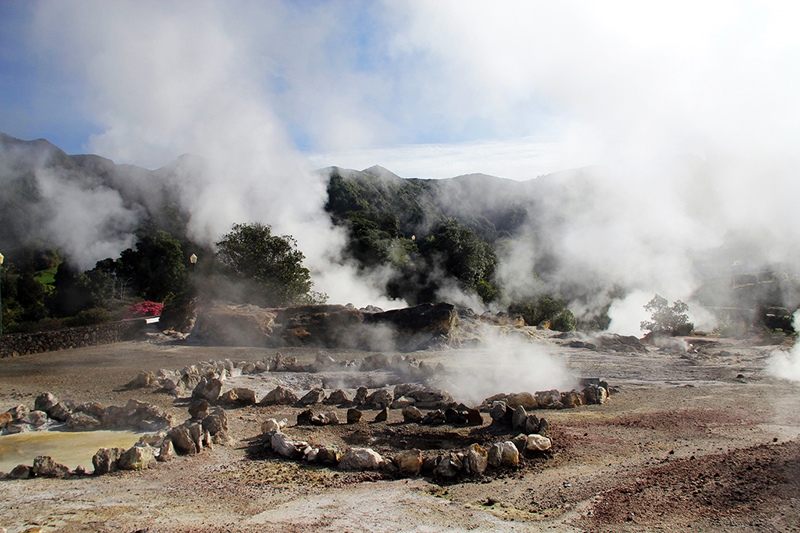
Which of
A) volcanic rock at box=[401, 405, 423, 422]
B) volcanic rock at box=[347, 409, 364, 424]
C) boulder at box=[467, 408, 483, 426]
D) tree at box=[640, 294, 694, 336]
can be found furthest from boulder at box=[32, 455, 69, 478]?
tree at box=[640, 294, 694, 336]

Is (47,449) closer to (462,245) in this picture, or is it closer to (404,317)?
(404,317)

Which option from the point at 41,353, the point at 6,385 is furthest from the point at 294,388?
the point at 41,353

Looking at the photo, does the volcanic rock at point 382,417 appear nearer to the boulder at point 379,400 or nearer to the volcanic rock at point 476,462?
the boulder at point 379,400

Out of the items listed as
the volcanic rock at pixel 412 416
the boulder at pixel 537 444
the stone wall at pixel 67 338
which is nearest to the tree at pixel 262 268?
the stone wall at pixel 67 338

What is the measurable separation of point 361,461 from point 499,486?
1.61 m

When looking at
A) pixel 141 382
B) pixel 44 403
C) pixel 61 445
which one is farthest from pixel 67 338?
pixel 61 445

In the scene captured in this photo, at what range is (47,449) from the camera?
Result: 670 centimetres

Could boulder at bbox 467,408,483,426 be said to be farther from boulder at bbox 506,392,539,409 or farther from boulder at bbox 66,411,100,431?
boulder at bbox 66,411,100,431

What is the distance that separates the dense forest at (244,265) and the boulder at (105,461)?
1689 cm

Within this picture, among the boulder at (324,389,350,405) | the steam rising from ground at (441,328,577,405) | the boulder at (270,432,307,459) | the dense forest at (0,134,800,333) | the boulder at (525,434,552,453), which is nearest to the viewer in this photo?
the boulder at (525,434,552,453)

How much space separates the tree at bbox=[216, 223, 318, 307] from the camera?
2270 cm

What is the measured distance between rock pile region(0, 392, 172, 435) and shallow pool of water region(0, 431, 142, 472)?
0.19 m

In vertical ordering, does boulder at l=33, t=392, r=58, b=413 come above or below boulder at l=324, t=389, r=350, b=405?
above

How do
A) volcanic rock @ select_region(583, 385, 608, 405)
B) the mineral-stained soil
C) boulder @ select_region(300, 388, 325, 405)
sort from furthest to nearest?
boulder @ select_region(300, 388, 325, 405)
volcanic rock @ select_region(583, 385, 608, 405)
the mineral-stained soil
